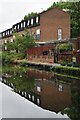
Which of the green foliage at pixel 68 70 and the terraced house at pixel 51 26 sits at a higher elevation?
the terraced house at pixel 51 26

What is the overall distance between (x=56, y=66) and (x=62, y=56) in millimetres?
4376

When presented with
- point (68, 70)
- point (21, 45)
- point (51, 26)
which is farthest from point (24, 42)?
point (68, 70)

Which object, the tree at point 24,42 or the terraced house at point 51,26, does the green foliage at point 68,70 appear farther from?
the terraced house at point 51,26

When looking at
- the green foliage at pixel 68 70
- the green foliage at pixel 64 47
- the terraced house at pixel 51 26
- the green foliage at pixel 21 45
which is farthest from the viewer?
the terraced house at pixel 51 26

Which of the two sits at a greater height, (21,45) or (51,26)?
(51,26)

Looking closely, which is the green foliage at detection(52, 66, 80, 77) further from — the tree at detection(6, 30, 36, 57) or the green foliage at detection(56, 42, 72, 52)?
the tree at detection(6, 30, 36, 57)

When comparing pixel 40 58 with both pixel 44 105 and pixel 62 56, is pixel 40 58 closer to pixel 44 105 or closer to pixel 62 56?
pixel 62 56

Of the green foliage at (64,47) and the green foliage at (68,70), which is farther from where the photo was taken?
the green foliage at (64,47)

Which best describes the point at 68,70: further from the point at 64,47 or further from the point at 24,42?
the point at 24,42

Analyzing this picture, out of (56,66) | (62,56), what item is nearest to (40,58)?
(62,56)

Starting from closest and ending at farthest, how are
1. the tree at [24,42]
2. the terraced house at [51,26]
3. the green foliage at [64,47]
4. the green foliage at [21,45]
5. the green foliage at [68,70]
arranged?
1. the green foliage at [68,70]
2. the green foliage at [64,47]
3. the tree at [24,42]
4. the green foliage at [21,45]
5. the terraced house at [51,26]

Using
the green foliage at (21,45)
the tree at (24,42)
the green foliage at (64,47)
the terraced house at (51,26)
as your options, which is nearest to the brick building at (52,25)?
the terraced house at (51,26)

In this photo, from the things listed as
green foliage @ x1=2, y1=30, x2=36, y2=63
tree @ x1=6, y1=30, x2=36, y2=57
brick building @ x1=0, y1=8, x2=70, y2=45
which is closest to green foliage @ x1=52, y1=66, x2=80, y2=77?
tree @ x1=6, y1=30, x2=36, y2=57

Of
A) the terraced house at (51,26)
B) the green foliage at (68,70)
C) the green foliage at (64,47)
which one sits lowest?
the green foliage at (68,70)
